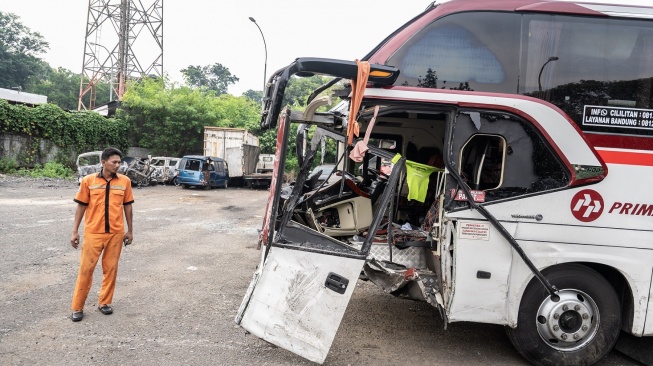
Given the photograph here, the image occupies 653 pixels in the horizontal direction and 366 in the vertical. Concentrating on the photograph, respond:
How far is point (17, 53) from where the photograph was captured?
5297cm

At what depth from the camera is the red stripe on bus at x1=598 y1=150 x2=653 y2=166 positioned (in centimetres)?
400

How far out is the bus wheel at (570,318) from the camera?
13.3 feet

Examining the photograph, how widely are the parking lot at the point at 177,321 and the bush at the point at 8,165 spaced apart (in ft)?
52.0

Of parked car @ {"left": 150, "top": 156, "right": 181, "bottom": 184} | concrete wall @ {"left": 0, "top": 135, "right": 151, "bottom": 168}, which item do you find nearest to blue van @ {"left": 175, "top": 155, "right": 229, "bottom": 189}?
parked car @ {"left": 150, "top": 156, "right": 181, "bottom": 184}

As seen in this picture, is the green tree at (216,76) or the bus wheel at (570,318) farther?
the green tree at (216,76)

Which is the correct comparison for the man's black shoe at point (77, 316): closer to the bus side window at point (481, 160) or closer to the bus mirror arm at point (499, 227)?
the bus mirror arm at point (499, 227)

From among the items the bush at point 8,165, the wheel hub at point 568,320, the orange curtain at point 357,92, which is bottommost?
the bush at point 8,165

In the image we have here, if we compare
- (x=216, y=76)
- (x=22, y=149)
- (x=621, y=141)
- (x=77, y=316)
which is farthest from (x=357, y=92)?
(x=216, y=76)

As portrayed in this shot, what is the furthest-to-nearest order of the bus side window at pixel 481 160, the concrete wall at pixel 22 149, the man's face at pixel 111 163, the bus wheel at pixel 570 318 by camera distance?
the concrete wall at pixel 22 149, the man's face at pixel 111 163, the bus side window at pixel 481 160, the bus wheel at pixel 570 318

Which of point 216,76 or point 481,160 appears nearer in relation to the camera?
point 481,160

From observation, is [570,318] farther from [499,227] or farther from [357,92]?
[357,92]

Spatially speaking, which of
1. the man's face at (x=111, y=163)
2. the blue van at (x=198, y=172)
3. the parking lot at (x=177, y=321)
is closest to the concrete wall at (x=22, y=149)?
the blue van at (x=198, y=172)

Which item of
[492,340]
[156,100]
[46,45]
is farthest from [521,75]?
[46,45]

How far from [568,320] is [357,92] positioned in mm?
2680
